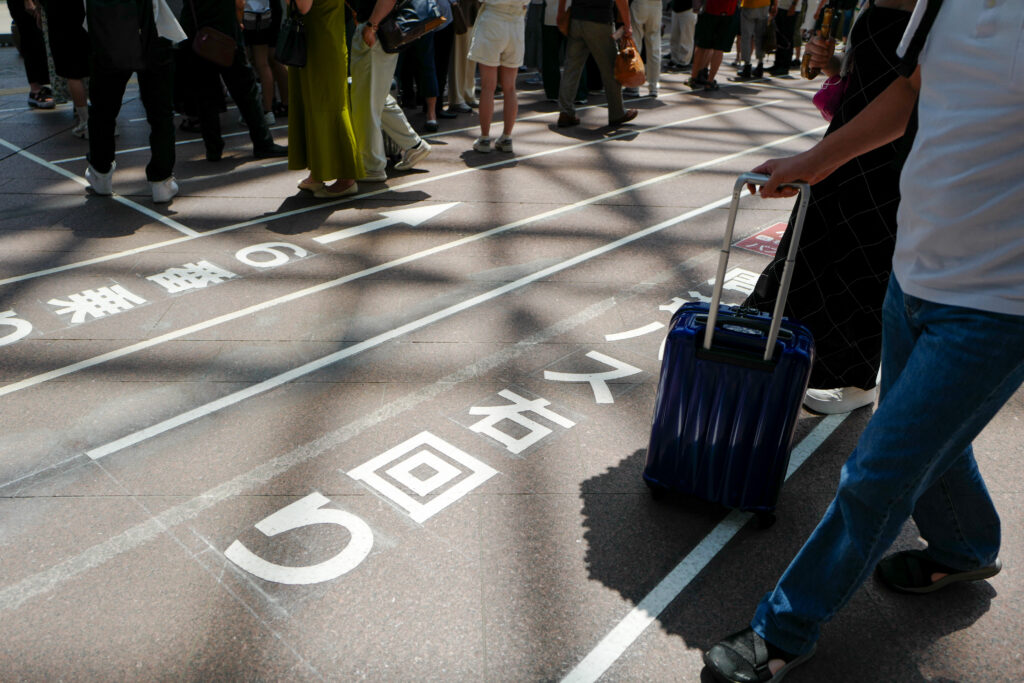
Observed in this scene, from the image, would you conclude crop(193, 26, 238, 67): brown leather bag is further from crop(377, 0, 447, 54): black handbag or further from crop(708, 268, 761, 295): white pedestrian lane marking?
crop(708, 268, 761, 295): white pedestrian lane marking

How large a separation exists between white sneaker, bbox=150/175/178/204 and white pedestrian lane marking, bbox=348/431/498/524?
149 inches

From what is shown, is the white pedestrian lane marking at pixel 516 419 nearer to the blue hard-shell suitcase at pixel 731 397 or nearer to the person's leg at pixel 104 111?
the blue hard-shell suitcase at pixel 731 397

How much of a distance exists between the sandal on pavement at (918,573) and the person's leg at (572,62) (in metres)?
7.01

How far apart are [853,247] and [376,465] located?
2.06m

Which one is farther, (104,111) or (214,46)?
(214,46)

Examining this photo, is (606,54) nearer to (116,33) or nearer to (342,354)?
(116,33)

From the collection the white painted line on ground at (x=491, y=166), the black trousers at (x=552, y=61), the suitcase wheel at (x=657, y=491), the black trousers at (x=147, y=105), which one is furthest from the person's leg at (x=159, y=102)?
the black trousers at (x=552, y=61)

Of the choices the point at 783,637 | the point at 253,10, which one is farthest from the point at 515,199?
the point at 783,637

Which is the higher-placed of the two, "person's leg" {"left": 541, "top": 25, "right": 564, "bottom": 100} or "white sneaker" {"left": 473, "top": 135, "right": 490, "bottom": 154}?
"person's leg" {"left": 541, "top": 25, "right": 564, "bottom": 100}

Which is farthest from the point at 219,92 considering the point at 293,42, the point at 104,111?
the point at 293,42

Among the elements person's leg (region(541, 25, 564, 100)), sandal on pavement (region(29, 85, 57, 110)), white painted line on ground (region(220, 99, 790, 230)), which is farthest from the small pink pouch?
sandal on pavement (region(29, 85, 57, 110))

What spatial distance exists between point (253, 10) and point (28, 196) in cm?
Answer: 291

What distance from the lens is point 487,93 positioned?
7.71 meters

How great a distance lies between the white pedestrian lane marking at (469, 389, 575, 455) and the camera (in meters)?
3.38
